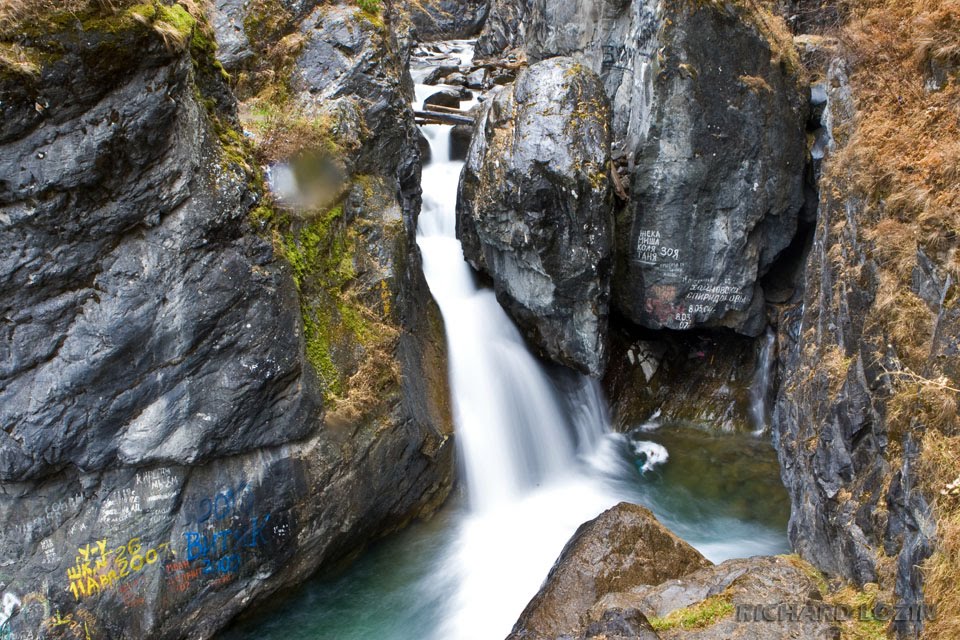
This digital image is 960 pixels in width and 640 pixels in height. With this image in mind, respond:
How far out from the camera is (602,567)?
613 cm

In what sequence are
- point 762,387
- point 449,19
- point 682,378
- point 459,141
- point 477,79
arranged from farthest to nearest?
point 449,19
point 477,79
point 459,141
point 682,378
point 762,387

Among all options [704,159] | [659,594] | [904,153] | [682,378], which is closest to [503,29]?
[704,159]

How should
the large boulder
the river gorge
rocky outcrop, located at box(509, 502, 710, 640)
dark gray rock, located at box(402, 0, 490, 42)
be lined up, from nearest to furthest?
1. the river gorge
2. rocky outcrop, located at box(509, 502, 710, 640)
3. the large boulder
4. dark gray rock, located at box(402, 0, 490, 42)

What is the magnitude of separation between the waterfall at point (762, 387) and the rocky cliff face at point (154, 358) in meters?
6.48

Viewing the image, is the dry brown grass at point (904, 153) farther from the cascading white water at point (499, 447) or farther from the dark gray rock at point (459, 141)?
the dark gray rock at point (459, 141)

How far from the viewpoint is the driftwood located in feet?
44.1

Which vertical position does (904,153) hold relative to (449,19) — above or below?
below

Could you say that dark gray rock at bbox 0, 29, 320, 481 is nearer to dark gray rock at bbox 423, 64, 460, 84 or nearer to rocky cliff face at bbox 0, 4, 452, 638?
rocky cliff face at bbox 0, 4, 452, 638

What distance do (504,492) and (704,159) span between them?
5649mm

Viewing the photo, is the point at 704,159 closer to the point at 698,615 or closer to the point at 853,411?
the point at 853,411

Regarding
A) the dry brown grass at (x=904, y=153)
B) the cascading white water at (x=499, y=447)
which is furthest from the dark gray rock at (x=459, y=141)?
the dry brown grass at (x=904, y=153)

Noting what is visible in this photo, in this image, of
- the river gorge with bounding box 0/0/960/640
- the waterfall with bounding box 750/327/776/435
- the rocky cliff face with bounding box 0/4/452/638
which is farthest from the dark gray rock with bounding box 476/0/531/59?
the rocky cliff face with bounding box 0/4/452/638

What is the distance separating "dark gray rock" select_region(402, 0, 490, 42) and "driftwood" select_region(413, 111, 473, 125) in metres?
10.9

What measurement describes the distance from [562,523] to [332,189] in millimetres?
5143
